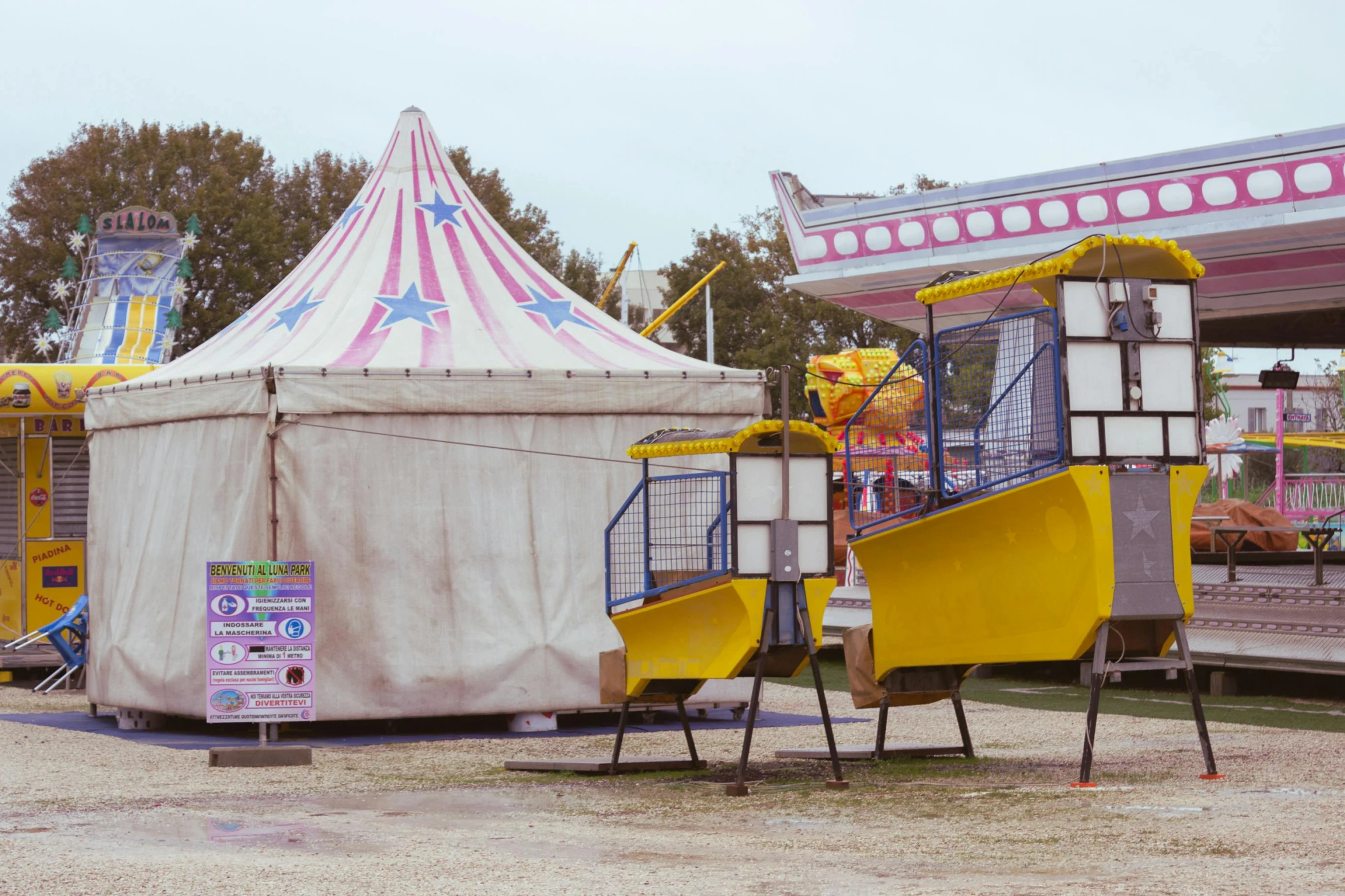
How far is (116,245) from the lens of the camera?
23969 mm

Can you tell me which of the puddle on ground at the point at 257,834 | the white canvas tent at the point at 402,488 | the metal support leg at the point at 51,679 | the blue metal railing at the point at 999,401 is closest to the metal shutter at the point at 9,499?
the metal support leg at the point at 51,679

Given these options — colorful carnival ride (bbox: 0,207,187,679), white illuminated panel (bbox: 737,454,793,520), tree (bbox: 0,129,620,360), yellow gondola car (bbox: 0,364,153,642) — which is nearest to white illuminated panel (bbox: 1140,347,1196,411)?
white illuminated panel (bbox: 737,454,793,520)

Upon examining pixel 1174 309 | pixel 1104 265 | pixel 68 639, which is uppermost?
pixel 1104 265

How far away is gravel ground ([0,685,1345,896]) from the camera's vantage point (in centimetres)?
620

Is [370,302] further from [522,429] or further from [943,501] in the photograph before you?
[943,501]

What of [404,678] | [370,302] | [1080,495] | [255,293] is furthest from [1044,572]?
[255,293]

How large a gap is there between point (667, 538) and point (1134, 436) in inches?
135

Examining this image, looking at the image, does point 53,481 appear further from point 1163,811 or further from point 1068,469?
point 1163,811

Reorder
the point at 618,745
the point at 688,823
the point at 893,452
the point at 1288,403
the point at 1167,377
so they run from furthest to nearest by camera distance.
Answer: the point at 1288,403, the point at 893,452, the point at 618,745, the point at 1167,377, the point at 688,823

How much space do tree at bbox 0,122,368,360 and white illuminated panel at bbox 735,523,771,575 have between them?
30179 mm

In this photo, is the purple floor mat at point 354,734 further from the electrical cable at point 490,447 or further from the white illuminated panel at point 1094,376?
the white illuminated panel at point 1094,376

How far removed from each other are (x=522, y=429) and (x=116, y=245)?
13095mm

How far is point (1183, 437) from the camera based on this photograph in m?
8.90

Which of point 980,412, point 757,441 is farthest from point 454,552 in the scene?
point 980,412
